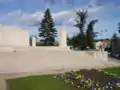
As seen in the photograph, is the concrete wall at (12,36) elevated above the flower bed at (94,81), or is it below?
above

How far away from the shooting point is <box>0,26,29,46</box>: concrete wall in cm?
2988

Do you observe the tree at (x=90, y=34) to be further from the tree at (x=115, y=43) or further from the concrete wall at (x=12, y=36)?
the concrete wall at (x=12, y=36)

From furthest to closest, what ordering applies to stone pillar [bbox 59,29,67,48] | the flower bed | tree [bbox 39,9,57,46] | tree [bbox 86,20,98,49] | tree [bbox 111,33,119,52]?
tree [bbox 39,9,57,46], tree [bbox 111,33,119,52], tree [bbox 86,20,98,49], stone pillar [bbox 59,29,67,48], the flower bed

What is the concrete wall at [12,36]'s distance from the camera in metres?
29.9

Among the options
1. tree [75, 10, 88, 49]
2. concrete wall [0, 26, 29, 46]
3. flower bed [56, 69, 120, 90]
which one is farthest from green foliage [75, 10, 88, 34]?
flower bed [56, 69, 120, 90]

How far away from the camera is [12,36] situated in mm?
31594

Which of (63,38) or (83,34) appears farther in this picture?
(83,34)

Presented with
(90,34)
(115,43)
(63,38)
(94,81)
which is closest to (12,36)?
(63,38)

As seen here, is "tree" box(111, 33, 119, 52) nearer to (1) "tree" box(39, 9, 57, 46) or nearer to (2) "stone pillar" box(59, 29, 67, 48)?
(1) "tree" box(39, 9, 57, 46)

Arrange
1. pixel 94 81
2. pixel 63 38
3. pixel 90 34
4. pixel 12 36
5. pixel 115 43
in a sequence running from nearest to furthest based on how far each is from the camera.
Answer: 1. pixel 94 81
2. pixel 63 38
3. pixel 12 36
4. pixel 90 34
5. pixel 115 43

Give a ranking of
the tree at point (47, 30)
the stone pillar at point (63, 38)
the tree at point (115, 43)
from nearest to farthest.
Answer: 1. the stone pillar at point (63, 38)
2. the tree at point (115, 43)
3. the tree at point (47, 30)

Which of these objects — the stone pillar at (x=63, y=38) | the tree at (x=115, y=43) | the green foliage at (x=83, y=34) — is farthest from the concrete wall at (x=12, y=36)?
the tree at (x=115, y=43)

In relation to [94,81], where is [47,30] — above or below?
above

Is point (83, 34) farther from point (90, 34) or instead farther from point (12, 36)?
point (12, 36)
